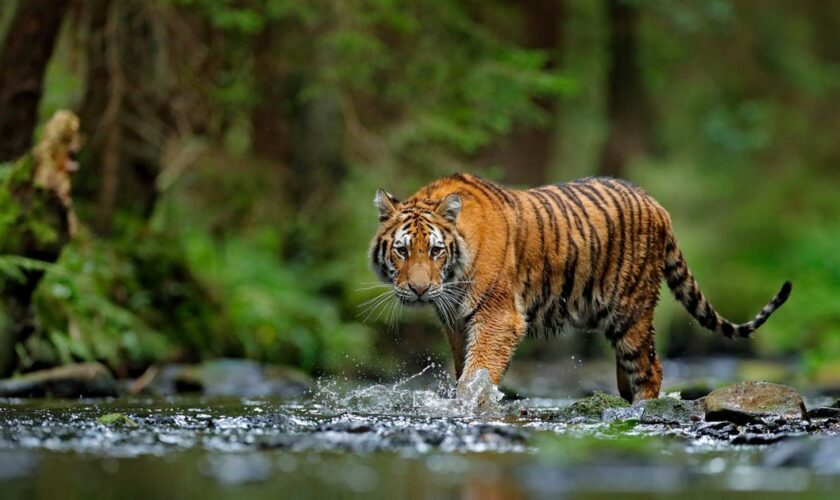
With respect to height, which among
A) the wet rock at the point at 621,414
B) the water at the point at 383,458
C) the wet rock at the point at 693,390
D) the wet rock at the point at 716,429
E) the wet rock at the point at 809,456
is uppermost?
the wet rock at the point at 693,390

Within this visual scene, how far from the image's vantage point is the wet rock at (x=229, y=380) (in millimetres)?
10422

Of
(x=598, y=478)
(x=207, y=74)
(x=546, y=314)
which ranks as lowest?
(x=598, y=478)

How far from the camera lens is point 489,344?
802cm

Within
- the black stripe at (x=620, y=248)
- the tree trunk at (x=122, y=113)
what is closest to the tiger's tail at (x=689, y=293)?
the black stripe at (x=620, y=248)

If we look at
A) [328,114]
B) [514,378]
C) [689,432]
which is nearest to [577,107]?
[328,114]

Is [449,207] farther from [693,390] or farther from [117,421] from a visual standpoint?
[693,390]

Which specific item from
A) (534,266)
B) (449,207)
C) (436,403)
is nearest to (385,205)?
(449,207)

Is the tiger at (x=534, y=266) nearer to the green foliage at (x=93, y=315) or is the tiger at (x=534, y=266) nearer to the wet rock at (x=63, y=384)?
the wet rock at (x=63, y=384)

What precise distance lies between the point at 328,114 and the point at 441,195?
7.66 metres

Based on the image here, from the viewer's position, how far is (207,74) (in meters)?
13.6

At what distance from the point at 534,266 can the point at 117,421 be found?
3174 millimetres

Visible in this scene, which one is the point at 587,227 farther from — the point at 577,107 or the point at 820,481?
the point at 577,107

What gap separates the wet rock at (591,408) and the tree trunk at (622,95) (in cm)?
1204

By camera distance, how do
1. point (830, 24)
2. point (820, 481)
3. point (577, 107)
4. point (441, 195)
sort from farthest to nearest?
1. point (830, 24)
2. point (577, 107)
3. point (441, 195)
4. point (820, 481)
